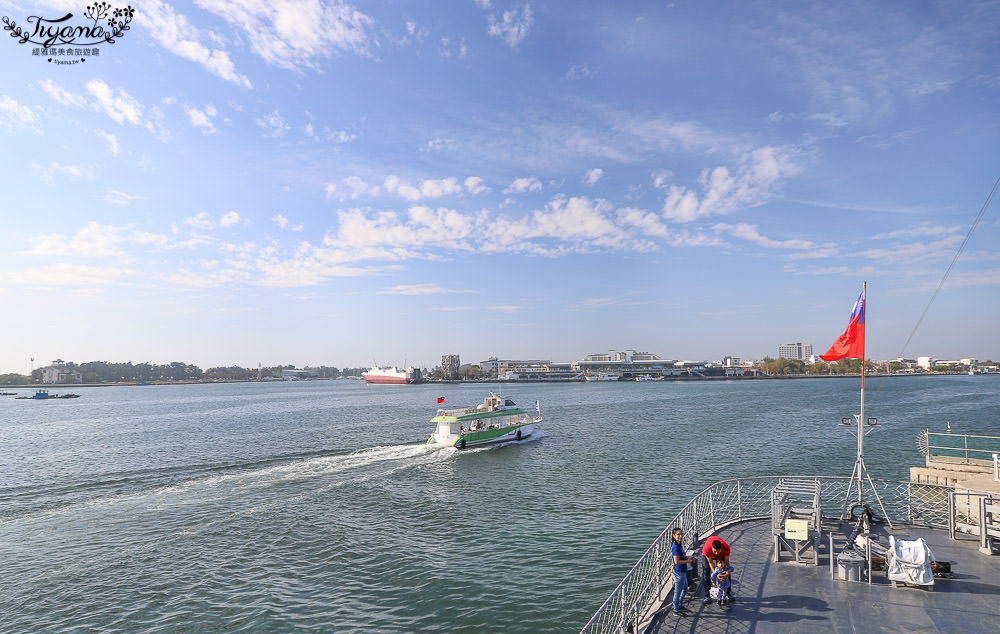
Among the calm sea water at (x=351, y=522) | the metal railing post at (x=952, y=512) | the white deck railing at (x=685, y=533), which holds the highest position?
the metal railing post at (x=952, y=512)

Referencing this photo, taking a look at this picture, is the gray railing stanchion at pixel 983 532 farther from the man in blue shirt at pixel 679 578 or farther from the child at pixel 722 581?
the man in blue shirt at pixel 679 578

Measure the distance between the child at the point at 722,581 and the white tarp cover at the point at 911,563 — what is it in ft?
14.1

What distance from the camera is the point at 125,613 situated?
18281 mm

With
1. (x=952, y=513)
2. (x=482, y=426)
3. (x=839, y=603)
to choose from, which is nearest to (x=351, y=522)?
(x=839, y=603)

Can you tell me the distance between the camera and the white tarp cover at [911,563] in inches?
471

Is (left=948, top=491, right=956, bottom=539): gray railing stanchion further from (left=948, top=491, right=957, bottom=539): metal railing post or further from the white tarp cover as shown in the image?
the white tarp cover

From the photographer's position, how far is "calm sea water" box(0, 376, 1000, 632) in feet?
60.5

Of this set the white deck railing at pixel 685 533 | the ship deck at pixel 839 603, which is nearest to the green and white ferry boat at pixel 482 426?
the white deck railing at pixel 685 533

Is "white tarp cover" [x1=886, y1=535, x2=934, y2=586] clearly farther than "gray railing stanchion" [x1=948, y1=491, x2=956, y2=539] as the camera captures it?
No

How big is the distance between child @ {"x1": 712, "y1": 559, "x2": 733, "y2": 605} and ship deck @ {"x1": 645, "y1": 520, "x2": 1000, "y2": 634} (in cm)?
20

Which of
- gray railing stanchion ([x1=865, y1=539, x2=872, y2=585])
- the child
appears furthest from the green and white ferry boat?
gray railing stanchion ([x1=865, y1=539, x2=872, y2=585])

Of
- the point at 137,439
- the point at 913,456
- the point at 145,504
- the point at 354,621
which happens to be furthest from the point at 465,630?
the point at 137,439

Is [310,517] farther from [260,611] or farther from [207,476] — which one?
[207,476]

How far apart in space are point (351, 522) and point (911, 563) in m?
25.1
